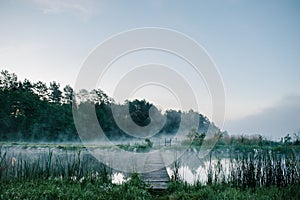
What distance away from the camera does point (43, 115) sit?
25.3 m

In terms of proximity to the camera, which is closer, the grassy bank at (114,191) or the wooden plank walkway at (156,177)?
the grassy bank at (114,191)

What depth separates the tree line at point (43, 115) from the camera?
24109 millimetres

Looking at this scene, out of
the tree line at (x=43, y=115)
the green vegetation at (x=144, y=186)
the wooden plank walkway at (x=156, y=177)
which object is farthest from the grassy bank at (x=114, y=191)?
the tree line at (x=43, y=115)

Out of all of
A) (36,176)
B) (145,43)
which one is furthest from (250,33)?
(36,176)

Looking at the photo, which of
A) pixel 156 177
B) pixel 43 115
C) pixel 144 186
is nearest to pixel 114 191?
pixel 144 186

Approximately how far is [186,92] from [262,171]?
7.81 m

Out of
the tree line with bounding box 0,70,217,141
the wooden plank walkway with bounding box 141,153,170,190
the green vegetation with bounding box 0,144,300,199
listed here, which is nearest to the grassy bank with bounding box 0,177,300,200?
the green vegetation with bounding box 0,144,300,199

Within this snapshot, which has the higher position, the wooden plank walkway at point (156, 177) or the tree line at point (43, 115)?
the tree line at point (43, 115)

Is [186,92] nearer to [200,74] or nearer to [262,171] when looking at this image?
[200,74]

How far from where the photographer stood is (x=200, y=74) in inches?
420

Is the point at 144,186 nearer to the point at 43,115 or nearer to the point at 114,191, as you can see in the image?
the point at 114,191

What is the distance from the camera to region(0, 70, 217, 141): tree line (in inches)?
949

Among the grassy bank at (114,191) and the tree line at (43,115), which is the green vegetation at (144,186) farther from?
the tree line at (43,115)

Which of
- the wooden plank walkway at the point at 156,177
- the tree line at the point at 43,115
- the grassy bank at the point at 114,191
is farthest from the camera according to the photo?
the tree line at the point at 43,115
